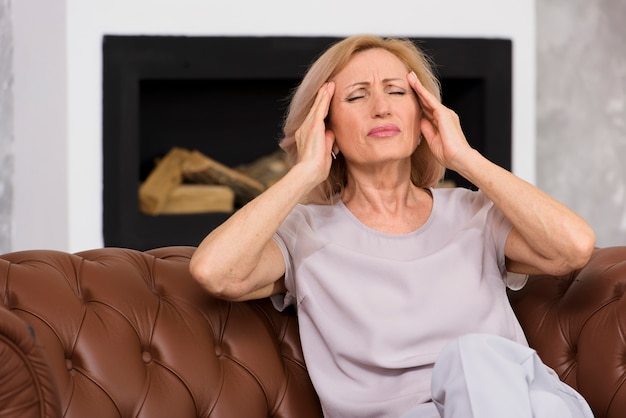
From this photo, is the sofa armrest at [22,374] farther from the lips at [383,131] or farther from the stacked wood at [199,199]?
the stacked wood at [199,199]

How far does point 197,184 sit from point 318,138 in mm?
2298

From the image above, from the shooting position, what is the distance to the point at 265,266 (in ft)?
7.06

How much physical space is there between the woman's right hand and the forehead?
4 centimetres

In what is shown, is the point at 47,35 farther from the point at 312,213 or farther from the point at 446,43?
the point at 312,213

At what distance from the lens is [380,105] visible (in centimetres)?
229

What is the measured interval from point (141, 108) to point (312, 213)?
2485 millimetres

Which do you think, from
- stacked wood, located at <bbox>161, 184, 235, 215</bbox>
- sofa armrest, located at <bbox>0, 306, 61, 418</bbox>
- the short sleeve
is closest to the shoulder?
the short sleeve

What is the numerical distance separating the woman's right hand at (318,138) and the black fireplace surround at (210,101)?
6.21 ft

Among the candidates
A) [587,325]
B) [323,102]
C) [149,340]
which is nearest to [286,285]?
[149,340]

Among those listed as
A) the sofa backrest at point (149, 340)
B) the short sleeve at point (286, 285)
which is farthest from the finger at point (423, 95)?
the sofa backrest at point (149, 340)

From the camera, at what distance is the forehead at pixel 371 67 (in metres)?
2.35

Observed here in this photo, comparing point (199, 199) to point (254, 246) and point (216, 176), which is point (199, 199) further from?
point (254, 246)

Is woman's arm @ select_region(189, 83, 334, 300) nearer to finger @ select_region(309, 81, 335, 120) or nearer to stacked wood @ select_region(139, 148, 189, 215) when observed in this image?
finger @ select_region(309, 81, 335, 120)

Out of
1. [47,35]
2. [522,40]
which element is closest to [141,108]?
[47,35]
